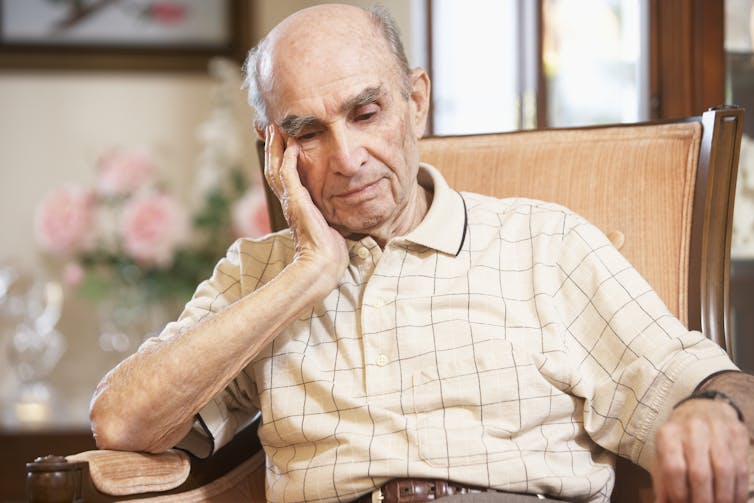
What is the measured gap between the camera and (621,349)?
56.5 inches

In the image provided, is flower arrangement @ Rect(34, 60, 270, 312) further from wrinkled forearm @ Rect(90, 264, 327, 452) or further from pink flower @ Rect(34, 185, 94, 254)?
wrinkled forearm @ Rect(90, 264, 327, 452)

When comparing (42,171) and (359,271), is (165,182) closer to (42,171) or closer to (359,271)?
(42,171)

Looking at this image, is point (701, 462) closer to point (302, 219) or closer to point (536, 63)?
point (302, 219)

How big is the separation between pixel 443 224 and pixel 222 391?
0.45 meters

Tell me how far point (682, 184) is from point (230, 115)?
242 cm

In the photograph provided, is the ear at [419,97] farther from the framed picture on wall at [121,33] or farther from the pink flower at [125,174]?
the framed picture on wall at [121,33]

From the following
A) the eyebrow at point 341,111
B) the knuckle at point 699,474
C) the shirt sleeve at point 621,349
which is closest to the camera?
the knuckle at point 699,474

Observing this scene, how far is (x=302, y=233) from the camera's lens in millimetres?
1555

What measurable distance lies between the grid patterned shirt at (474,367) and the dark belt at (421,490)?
0.02 meters

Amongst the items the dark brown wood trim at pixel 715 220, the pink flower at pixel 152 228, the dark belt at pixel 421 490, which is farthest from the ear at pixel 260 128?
the pink flower at pixel 152 228

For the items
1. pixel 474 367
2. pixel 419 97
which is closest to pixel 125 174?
pixel 419 97

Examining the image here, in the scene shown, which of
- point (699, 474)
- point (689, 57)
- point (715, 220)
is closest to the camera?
point (699, 474)

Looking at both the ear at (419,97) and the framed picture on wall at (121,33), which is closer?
the ear at (419,97)

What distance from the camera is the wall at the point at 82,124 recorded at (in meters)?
Result: 3.98
